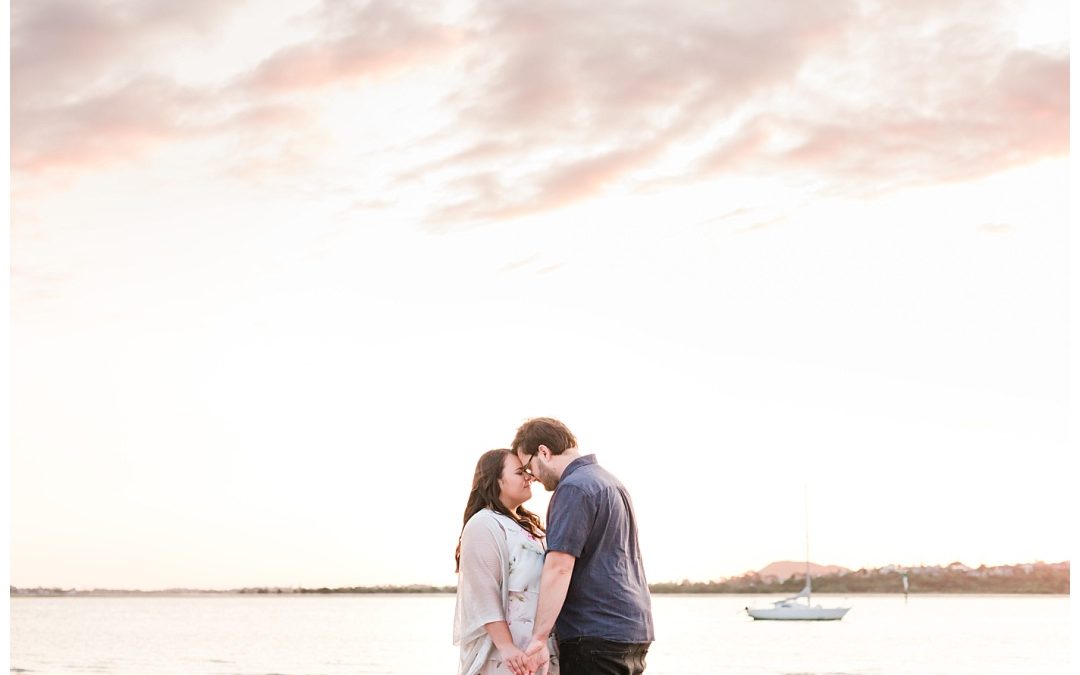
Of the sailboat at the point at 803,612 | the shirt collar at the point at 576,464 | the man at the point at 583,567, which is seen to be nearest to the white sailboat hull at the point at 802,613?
the sailboat at the point at 803,612

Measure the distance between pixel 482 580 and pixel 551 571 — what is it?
29 cm

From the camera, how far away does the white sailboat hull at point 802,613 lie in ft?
226

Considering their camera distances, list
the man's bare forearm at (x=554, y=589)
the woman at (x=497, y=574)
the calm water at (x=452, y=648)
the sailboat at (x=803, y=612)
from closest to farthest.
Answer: the man's bare forearm at (x=554, y=589) < the woman at (x=497, y=574) < the calm water at (x=452, y=648) < the sailboat at (x=803, y=612)

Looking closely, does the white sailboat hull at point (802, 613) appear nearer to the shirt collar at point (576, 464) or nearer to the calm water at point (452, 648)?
the calm water at point (452, 648)

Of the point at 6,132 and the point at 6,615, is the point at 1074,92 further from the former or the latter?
the point at 6,615

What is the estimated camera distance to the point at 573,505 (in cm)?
434

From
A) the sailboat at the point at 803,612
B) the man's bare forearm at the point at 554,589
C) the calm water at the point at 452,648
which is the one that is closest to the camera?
the man's bare forearm at the point at 554,589

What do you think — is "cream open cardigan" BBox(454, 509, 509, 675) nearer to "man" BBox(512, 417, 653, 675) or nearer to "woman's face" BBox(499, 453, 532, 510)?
"woman's face" BBox(499, 453, 532, 510)

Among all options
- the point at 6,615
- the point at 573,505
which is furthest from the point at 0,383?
the point at 573,505

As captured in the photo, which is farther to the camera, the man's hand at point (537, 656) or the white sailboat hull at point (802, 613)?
the white sailboat hull at point (802, 613)

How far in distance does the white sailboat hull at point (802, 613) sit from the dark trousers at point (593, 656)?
218 ft

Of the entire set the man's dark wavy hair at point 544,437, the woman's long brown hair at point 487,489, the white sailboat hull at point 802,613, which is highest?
the man's dark wavy hair at point 544,437

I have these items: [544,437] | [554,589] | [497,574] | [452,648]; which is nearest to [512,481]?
[544,437]

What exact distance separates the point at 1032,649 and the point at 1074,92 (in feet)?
174
